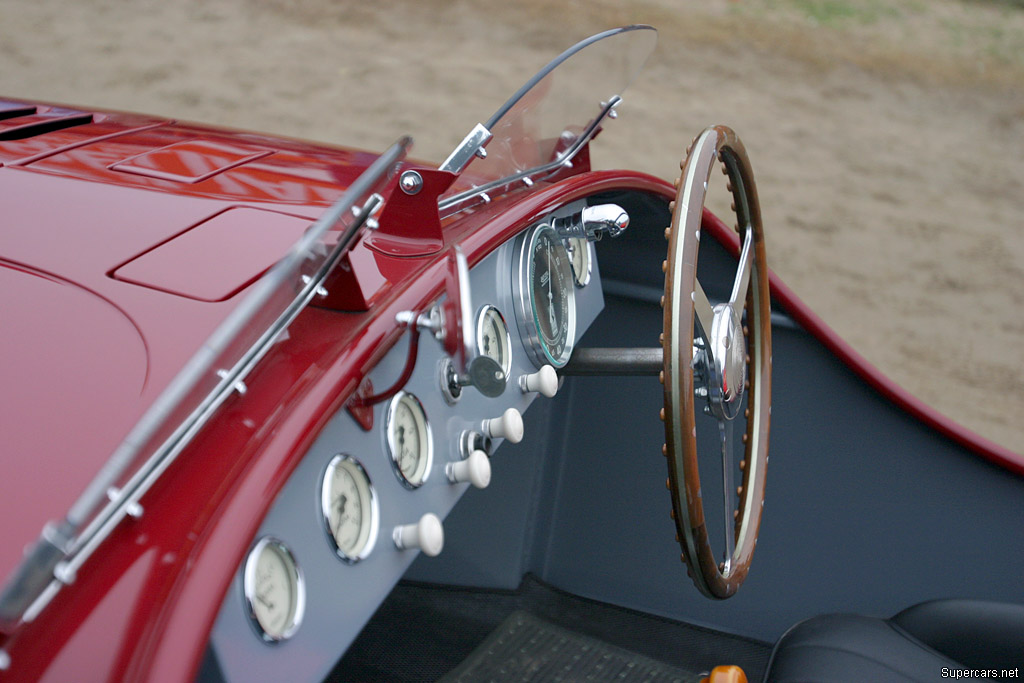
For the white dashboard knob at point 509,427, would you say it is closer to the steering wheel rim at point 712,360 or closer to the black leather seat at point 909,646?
the steering wheel rim at point 712,360

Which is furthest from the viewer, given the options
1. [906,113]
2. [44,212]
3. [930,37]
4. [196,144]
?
[930,37]

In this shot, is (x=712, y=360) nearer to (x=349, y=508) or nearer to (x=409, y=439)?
(x=409, y=439)

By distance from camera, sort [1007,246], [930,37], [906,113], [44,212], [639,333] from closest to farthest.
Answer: [44,212] → [639,333] → [1007,246] → [906,113] → [930,37]

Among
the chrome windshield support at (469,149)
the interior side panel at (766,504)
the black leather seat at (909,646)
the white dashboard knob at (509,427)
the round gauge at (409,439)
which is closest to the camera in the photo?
the round gauge at (409,439)

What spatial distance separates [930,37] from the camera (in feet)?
24.3

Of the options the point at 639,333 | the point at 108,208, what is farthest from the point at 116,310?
the point at 639,333

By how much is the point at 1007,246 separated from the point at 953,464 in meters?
3.62

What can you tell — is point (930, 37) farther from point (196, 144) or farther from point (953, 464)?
point (196, 144)

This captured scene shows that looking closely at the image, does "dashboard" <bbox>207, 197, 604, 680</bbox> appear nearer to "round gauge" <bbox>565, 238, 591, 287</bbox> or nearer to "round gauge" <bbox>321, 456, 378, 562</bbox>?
"round gauge" <bbox>321, 456, 378, 562</bbox>

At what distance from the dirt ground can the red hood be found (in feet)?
10.3

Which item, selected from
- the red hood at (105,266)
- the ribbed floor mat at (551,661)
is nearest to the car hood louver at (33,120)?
the red hood at (105,266)

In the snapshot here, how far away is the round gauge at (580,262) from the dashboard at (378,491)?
0.78 feet

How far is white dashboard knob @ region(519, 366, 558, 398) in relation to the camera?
1338mm

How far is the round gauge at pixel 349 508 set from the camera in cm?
96
